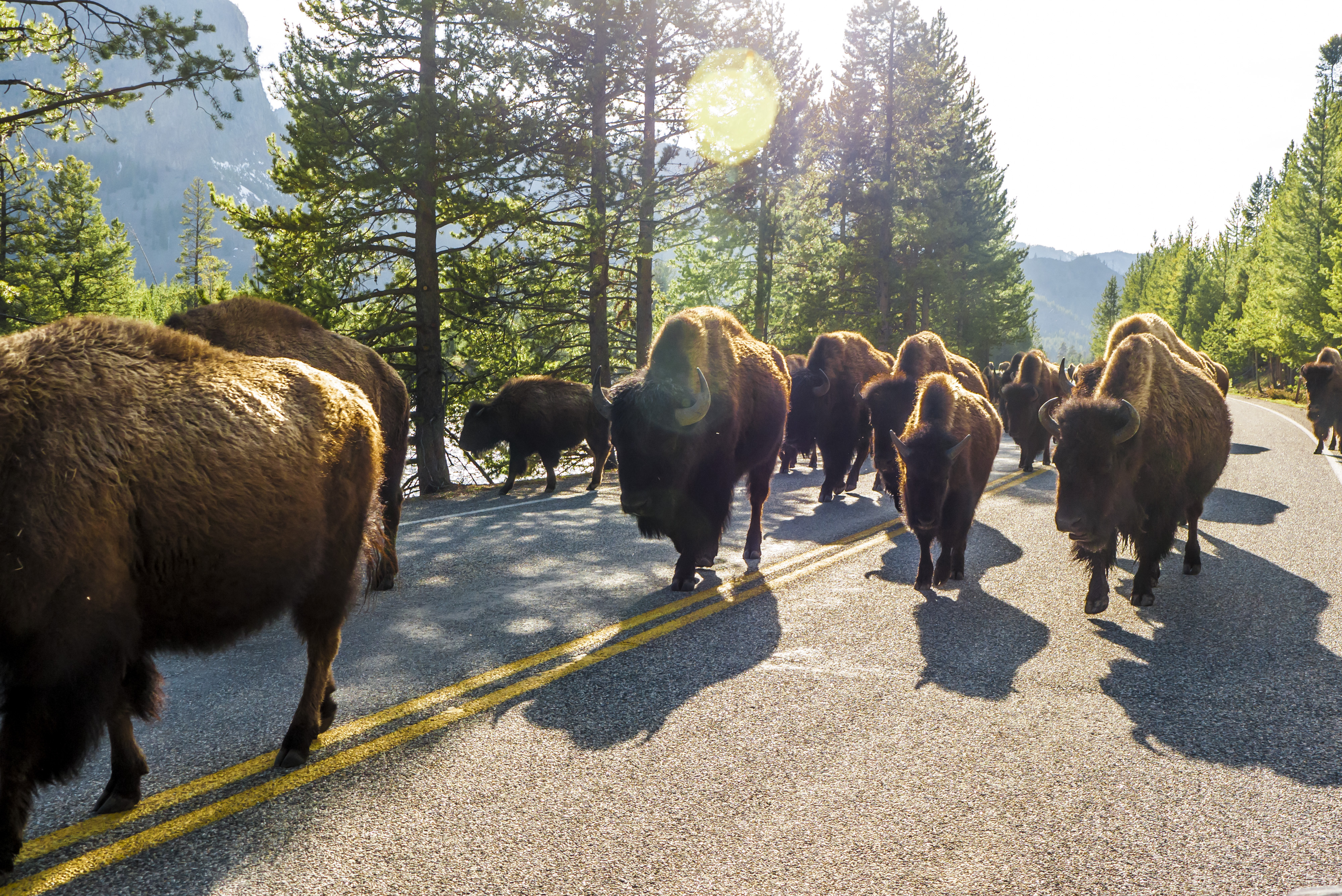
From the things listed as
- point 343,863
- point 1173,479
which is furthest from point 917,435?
point 343,863

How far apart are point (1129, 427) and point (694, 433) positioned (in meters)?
3.01

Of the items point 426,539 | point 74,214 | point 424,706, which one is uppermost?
point 74,214

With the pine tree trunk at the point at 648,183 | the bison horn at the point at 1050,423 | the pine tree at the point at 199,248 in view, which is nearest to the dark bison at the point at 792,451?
the pine tree trunk at the point at 648,183

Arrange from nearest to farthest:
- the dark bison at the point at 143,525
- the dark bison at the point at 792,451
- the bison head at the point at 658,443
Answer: the dark bison at the point at 143,525
the bison head at the point at 658,443
the dark bison at the point at 792,451

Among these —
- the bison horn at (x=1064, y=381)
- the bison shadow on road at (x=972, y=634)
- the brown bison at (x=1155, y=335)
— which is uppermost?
the brown bison at (x=1155, y=335)

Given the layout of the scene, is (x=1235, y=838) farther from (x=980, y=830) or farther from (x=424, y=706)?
(x=424, y=706)

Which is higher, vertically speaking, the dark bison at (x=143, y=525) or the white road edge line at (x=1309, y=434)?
the dark bison at (x=143, y=525)

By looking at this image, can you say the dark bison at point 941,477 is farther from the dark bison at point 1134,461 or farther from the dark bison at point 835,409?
the dark bison at point 835,409

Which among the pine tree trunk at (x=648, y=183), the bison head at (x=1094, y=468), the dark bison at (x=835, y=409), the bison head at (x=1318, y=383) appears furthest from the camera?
the bison head at (x=1318, y=383)

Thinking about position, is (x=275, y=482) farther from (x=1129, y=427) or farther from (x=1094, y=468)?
(x=1129, y=427)

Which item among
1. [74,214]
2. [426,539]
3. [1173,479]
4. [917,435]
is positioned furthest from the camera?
[74,214]

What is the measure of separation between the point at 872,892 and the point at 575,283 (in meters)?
15.8

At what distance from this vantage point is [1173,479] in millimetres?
5926

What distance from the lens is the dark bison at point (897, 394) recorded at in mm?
9062
